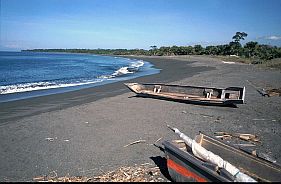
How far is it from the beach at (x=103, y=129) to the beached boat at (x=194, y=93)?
365mm

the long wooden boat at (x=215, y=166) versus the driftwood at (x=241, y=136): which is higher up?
the long wooden boat at (x=215, y=166)

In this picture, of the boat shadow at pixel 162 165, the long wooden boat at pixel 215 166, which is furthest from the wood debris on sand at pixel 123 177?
the long wooden boat at pixel 215 166

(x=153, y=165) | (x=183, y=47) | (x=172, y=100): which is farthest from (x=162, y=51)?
(x=153, y=165)

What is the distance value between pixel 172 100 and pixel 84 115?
4714mm

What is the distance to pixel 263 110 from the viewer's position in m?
11.1

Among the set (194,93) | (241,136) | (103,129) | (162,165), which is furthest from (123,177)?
(194,93)

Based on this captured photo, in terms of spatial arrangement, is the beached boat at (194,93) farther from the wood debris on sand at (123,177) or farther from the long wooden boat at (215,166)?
the wood debris on sand at (123,177)

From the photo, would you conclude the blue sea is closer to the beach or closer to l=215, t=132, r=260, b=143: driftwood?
the beach

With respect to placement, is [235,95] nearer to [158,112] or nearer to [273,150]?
[158,112]

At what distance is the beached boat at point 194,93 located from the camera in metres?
11.9

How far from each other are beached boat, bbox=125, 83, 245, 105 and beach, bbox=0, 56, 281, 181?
1.20 feet

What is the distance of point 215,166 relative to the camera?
4.02 meters

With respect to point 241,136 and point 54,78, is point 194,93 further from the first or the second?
point 54,78

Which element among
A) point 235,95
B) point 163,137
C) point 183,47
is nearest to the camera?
point 163,137
